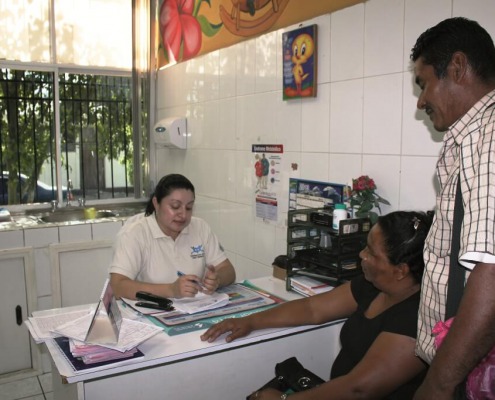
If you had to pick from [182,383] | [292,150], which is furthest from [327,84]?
[182,383]

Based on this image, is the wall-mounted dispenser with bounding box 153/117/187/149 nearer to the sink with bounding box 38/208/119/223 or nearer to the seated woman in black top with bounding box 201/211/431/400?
the sink with bounding box 38/208/119/223

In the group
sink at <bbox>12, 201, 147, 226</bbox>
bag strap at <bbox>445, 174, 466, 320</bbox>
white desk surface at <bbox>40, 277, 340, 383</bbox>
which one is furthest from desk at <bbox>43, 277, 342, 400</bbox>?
sink at <bbox>12, 201, 147, 226</bbox>

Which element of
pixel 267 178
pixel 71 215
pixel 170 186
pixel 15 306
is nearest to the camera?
pixel 170 186

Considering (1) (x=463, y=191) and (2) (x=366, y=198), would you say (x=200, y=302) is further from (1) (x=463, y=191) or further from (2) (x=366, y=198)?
(1) (x=463, y=191)

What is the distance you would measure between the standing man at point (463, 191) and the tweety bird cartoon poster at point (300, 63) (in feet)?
4.20

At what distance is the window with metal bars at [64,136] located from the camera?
402 cm

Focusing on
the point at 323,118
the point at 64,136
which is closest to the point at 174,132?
the point at 64,136

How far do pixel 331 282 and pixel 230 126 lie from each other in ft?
4.83

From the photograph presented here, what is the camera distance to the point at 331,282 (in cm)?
221

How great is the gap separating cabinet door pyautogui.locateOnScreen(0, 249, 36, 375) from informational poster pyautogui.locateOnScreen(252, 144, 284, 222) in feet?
5.34

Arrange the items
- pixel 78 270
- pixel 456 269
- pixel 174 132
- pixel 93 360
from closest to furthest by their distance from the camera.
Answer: pixel 456 269, pixel 93 360, pixel 78 270, pixel 174 132

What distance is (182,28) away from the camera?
3.90 meters

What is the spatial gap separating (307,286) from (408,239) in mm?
728

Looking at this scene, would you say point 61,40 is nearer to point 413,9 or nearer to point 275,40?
point 275,40
